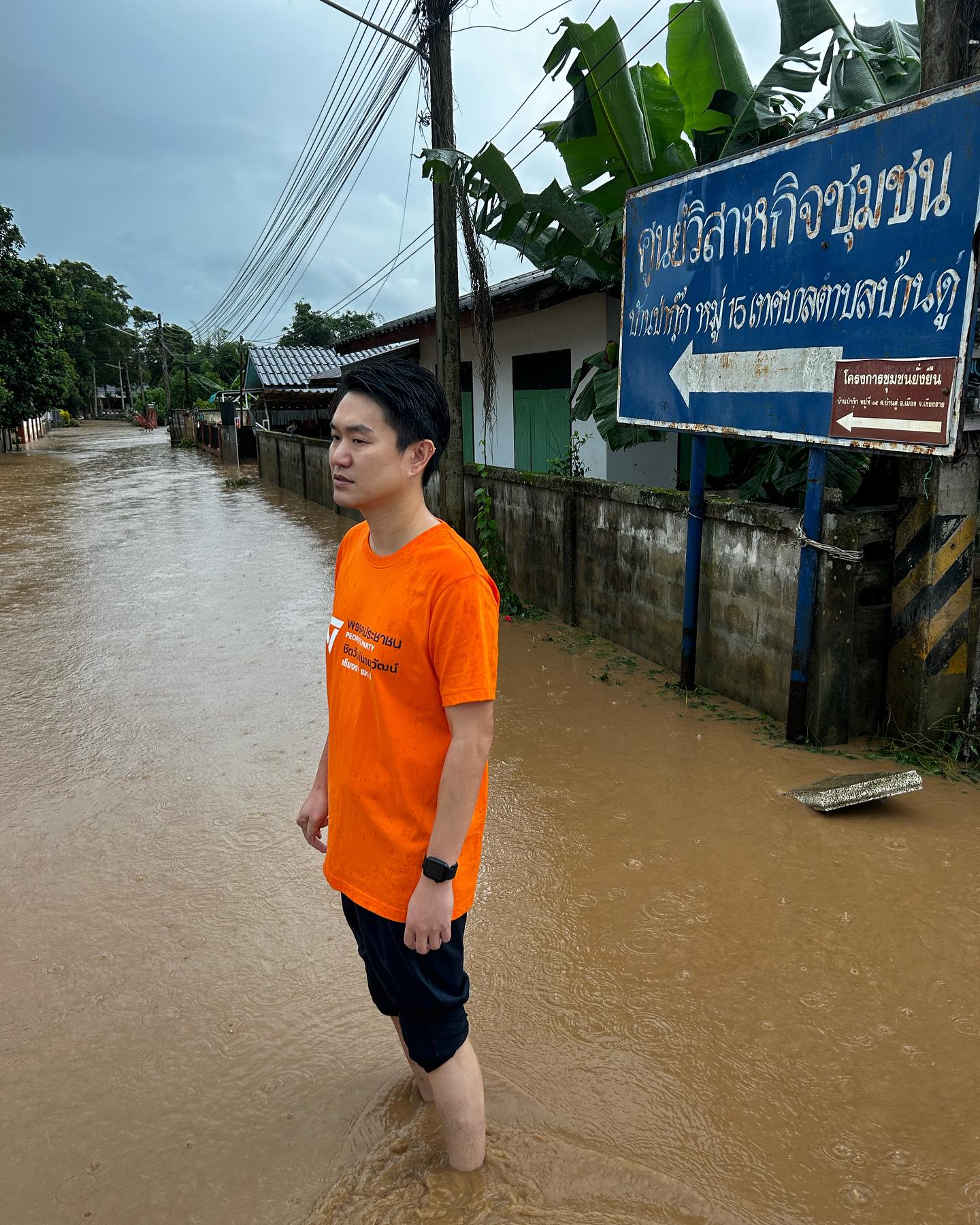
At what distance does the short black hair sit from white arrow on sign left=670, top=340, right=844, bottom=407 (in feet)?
9.99

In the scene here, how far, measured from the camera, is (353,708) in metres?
1.93

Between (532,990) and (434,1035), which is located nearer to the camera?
(434,1035)

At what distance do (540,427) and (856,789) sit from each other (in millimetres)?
7638

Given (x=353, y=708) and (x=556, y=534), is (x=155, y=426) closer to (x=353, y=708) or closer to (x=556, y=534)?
(x=556, y=534)

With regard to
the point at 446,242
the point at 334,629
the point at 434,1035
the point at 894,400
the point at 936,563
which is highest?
the point at 446,242

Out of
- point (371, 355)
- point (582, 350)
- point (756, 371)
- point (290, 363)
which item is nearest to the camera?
point (756, 371)

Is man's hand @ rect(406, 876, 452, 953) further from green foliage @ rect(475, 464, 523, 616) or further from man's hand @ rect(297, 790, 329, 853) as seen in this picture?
green foliage @ rect(475, 464, 523, 616)

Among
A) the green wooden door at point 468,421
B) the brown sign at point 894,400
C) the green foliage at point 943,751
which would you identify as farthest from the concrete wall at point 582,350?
the green foliage at point 943,751

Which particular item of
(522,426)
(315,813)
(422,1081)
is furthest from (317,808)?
(522,426)

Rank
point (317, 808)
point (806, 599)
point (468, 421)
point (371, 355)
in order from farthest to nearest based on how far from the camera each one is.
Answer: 1. point (371, 355)
2. point (468, 421)
3. point (806, 599)
4. point (317, 808)

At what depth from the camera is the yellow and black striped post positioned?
4367mm

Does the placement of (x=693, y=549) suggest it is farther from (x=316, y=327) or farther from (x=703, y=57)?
(x=316, y=327)

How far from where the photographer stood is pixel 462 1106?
2.00m

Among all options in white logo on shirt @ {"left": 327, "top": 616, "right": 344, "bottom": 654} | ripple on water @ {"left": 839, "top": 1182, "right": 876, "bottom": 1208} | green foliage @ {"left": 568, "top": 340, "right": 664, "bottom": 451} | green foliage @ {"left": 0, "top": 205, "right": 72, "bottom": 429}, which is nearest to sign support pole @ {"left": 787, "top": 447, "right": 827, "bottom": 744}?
green foliage @ {"left": 568, "top": 340, "right": 664, "bottom": 451}
